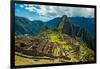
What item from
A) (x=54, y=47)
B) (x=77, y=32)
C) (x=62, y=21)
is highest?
(x=62, y=21)

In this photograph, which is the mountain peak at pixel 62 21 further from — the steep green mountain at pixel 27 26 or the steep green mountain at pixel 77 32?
the steep green mountain at pixel 27 26

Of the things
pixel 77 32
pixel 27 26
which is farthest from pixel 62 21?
pixel 27 26

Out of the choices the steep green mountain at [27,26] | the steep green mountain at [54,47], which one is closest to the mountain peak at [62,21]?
the steep green mountain at [54,47]

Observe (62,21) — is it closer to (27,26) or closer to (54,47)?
(54,47)

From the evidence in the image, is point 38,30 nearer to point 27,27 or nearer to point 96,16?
point 27,27

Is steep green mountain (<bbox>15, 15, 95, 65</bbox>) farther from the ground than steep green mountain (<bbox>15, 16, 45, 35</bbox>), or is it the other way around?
steep green mountain (<bbox>15, 16, 45, 35</bbox>)

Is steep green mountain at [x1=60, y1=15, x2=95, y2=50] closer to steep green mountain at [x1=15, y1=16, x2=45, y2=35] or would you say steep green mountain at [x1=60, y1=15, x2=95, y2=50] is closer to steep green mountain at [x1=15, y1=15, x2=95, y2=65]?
steep green mountain at [x1=15, y1=15, x2=95, y2=65]

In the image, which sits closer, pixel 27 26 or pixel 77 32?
pixel 27 26

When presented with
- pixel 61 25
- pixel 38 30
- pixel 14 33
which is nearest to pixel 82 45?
pixel 61 25

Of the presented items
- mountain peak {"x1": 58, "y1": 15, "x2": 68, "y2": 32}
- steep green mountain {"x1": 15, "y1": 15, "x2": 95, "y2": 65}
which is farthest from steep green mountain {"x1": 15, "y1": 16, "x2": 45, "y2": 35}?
mountain peak {"x1": 58, "y1": 15, "x2": 68, "y2": 32}

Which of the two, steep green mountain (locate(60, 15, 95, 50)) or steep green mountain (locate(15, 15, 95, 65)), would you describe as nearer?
steep green mountain (locate(15, 15, 95, 65))

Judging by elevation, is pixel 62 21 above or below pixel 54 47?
above
